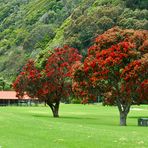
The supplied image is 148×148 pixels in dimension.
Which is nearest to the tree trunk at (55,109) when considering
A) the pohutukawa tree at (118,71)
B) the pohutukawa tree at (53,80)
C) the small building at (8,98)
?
the pohutukawa tree at (53,80)

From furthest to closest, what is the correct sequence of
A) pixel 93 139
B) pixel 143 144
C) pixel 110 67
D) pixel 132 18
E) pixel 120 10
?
1. pixel 120 10
2. pixel 132 18
3. pixel 110 67
4. pixel 93 139
5. pixel 143 144

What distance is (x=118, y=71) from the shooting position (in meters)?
45.0

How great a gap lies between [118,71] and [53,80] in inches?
828

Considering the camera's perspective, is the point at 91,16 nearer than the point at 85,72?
No

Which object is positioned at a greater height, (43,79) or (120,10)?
(120,10)

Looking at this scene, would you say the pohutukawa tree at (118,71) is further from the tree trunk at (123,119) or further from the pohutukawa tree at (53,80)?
the pohutukawa tree at (53,80)

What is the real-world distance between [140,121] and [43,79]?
894 inches

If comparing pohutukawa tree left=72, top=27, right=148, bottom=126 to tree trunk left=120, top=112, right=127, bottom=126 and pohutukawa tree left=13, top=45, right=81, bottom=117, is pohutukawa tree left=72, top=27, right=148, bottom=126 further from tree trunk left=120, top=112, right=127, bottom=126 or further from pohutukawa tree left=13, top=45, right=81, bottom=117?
pohutukawa tree left=13, top=45, right=81, bottom=117

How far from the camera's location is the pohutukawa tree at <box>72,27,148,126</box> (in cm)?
4391

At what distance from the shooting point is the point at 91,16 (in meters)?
179

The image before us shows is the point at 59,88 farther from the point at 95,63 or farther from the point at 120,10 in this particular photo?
the point at 120,10

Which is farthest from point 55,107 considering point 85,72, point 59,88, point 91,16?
point 91,16

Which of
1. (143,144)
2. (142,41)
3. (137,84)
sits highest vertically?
(142,41)

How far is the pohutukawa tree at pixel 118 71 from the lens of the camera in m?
43.9
